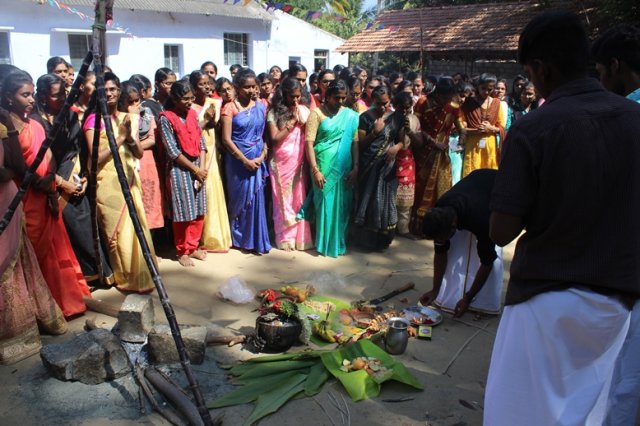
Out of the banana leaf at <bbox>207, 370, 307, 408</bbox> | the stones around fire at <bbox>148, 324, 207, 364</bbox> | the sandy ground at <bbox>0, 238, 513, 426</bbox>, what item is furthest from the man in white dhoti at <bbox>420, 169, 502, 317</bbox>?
the stones around fire at <bbox>148, 324, 207, 364</bbox>

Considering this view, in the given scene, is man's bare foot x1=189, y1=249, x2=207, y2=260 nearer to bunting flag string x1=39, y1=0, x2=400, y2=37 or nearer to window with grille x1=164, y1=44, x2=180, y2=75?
bunting flag string x1=39, y1=0, x2=400, y2=37

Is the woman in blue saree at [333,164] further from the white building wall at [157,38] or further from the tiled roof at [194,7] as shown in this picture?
the tiled roof at [194,7]

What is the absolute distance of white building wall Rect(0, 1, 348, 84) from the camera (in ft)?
42.8

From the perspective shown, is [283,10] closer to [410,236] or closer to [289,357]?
[410,236]

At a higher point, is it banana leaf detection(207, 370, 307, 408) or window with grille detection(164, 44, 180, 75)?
window with grille detection(164, 44, 180, 75)

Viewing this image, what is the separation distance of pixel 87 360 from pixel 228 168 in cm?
291

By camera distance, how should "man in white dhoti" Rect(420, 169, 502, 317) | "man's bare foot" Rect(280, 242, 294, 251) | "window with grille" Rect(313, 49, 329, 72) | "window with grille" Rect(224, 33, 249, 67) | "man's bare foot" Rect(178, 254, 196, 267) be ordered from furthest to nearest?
"window with grille" Rect(313, 49, 329, 72)
"window with grille" Rect(224, 33, 249, 67)
"man's bare foot" Rect(280, 242, 294, 251)
"man's bare foot" Rect(178, 254, 196, 267)
"man in white dhoti" Rect(420, 169, 502, 317)

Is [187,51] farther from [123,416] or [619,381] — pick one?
[619,381]

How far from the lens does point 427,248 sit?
20.0 ft

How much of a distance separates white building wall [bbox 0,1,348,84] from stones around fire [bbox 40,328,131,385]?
39.6ft

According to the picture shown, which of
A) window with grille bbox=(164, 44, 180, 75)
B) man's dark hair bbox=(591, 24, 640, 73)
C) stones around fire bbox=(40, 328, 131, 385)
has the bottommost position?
stones around fire bbox=(40, 328, 131, 385)

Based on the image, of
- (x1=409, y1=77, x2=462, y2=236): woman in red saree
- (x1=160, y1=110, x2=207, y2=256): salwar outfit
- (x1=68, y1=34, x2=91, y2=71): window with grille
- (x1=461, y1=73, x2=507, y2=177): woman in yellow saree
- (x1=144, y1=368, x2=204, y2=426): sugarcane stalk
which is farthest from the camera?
(x1=68, y1=34, x2=91, y2=71): window with grille

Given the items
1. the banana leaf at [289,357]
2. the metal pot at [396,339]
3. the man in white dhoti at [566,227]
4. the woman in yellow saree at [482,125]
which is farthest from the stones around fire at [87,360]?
the woman in yellow saree at [482,125]

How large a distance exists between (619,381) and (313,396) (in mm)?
1668
